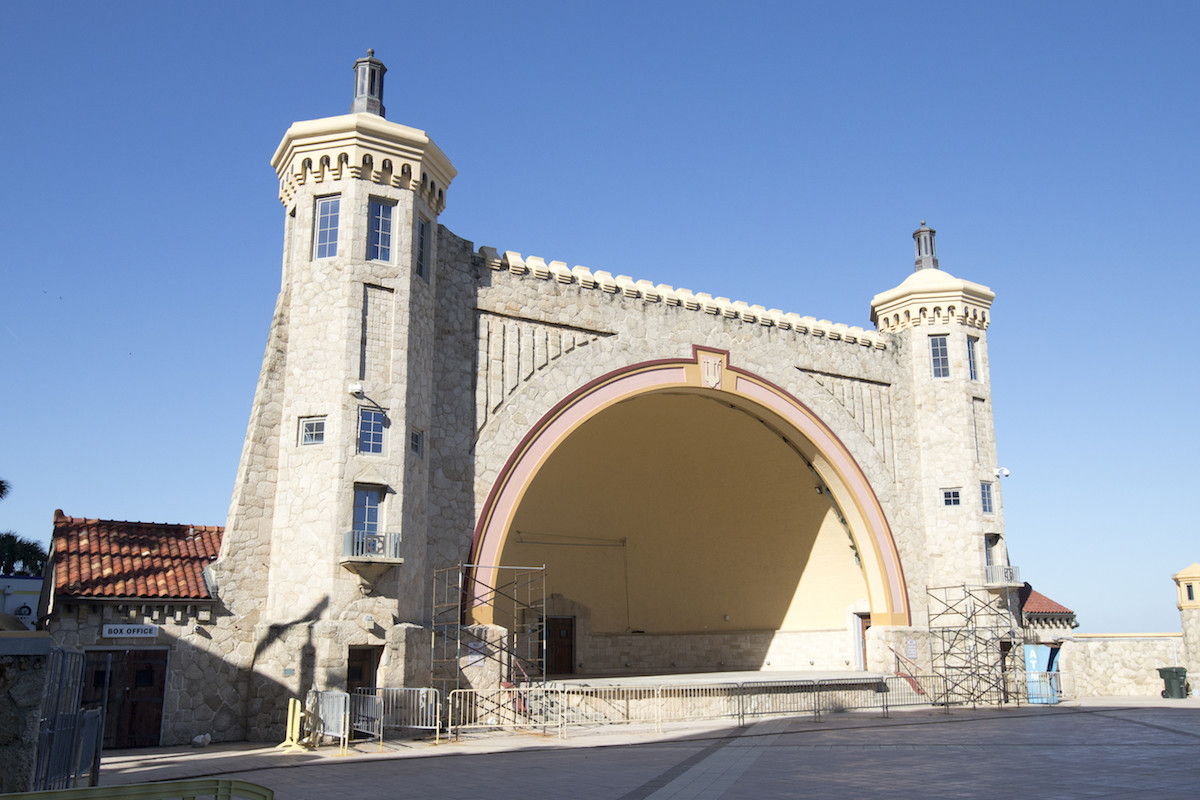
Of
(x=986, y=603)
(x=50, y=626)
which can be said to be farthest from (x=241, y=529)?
(x=986, y=603)

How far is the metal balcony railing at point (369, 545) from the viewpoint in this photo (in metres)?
19.4

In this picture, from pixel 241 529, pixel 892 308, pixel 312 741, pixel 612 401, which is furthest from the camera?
pixel 892 308

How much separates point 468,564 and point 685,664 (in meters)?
16.1

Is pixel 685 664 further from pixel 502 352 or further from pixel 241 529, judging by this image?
pixel 241 529

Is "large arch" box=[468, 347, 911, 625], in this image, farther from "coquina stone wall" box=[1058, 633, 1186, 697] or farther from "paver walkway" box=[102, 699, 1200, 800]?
"coquina stone wall" box=[1058, 633, 1186, 697]

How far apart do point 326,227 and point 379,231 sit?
1.15m

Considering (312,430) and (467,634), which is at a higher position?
(312,430)

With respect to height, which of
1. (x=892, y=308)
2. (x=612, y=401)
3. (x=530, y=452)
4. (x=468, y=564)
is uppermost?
(x=892, y=308)

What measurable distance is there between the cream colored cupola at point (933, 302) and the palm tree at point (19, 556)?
42.0 m

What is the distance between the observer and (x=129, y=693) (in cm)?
1842

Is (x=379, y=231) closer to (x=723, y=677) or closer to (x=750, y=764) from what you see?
(x=750, y=764)

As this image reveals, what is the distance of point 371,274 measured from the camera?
21.1 metres

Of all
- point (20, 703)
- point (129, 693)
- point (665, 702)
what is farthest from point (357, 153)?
point (20, 703)

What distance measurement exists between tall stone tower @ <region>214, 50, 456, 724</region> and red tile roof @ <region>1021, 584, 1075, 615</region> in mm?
23440
